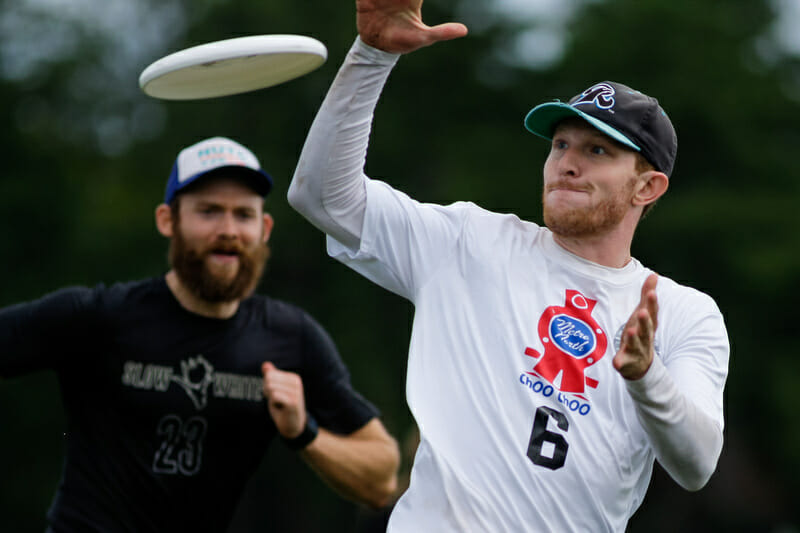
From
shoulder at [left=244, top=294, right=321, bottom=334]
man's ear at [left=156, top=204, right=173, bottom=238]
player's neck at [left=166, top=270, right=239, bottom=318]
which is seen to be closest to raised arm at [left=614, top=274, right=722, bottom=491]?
shoulder at [left=244, top=294, right=321, bottom=334]

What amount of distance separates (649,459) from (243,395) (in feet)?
8.09

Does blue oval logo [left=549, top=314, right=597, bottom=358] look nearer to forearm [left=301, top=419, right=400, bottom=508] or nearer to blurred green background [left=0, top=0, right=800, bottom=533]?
forearm [left=301, top=419, right=400, bottom=508]

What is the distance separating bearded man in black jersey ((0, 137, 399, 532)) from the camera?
20.6ft

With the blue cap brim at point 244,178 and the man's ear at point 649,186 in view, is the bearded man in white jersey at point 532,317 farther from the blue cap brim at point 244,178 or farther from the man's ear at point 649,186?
the blue cap brim at point 244,178

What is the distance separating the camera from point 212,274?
6574 millimetres

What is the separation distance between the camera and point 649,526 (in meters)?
31.2

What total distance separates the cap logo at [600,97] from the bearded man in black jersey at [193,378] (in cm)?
218

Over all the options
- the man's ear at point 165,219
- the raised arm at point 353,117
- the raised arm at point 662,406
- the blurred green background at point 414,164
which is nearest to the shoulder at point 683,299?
the raised arm at point 662,406

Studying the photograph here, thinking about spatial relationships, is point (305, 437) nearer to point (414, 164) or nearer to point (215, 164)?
point (215, 164)

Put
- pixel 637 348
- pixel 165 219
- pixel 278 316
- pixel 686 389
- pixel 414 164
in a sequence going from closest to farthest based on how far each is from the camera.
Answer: pixel 637 348 → pixel 686 389 → pixel 278 316 → pixel 165 219 → pixel 414 164

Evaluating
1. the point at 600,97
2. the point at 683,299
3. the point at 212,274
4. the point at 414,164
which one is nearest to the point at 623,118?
the point at 600,97

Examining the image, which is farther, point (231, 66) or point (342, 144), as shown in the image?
point (231, 66)

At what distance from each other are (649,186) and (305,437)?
7.99ft

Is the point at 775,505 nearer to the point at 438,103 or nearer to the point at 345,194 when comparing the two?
the point at 438,103
